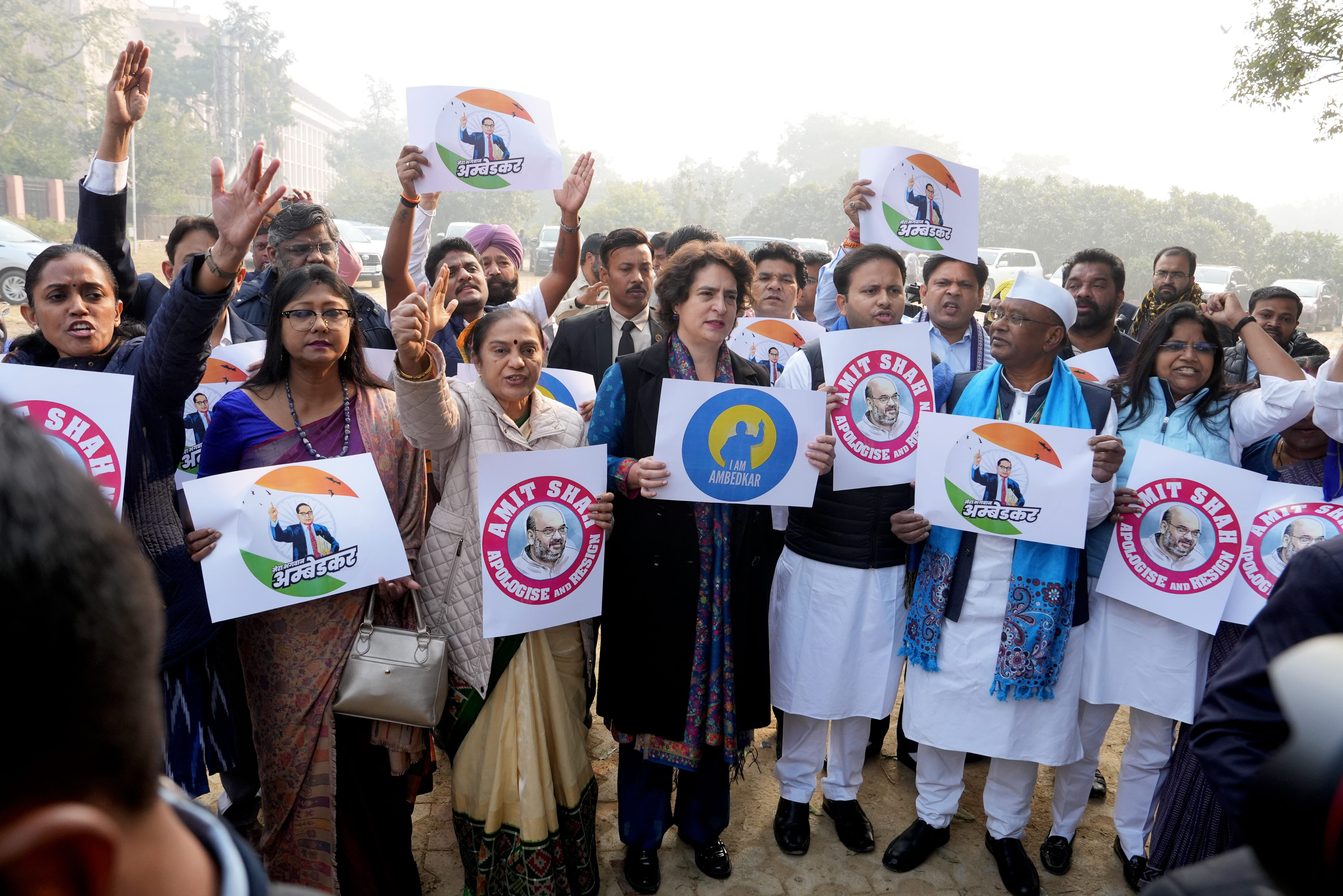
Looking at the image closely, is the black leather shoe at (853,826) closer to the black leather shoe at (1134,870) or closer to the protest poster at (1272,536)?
the black leather shoe at (1134,870)

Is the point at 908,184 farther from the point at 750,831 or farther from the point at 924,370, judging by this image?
the point at 750,831

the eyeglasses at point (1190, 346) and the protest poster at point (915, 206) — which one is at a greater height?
the protest poster at point (915, 206)

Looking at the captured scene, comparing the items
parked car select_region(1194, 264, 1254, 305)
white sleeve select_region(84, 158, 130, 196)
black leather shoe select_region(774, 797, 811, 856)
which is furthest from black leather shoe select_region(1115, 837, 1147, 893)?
parked car select_region(1194, 264, 1254, 305)

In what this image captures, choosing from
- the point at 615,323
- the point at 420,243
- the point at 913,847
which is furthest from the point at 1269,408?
the point at 420,243

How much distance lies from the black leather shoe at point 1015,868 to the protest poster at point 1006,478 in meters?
1.31

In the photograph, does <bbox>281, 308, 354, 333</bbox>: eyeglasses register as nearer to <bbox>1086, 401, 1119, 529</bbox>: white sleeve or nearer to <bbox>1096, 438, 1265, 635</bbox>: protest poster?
<bbox>1086, 401, 1119, 529</bbox>: white sleeve

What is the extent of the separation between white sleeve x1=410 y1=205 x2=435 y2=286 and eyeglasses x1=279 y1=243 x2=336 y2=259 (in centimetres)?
52

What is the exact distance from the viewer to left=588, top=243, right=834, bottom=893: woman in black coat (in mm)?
3385

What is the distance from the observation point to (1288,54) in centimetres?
1192

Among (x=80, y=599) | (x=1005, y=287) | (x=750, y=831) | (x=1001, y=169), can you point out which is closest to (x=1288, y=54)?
(x=1005, y=287)

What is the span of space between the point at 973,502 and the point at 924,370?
0.59 meters

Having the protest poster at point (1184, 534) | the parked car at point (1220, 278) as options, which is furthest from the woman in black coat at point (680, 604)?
the parked car at point (1220, 278)

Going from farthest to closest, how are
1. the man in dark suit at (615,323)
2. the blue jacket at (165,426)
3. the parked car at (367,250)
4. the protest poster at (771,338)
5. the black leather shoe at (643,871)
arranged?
1. the parked car at (367,250)
2. the protest poster at (771,338)
3. the man in dark suit at (615,323)
4. the black leather shoe at (643,871)
5. the blue jacket at (165,426)

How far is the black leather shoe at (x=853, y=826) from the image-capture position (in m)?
3.80
